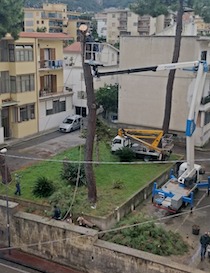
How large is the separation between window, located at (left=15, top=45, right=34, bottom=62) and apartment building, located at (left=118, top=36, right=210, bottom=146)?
8.56 metres

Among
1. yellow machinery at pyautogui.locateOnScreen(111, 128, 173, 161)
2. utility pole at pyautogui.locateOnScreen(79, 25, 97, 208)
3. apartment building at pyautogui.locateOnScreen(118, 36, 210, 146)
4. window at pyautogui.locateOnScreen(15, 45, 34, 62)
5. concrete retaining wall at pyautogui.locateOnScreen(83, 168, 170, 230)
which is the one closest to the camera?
utility pole at pyautogui.locateOnScreen(79, 25, 97, 208)

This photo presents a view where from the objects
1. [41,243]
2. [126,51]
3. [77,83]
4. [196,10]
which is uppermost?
[196,10]

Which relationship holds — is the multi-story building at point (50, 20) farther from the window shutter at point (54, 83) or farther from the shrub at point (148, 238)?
the shrub at point (148, 238)

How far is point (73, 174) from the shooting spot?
79.6 feet

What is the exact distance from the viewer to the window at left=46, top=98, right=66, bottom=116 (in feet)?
133

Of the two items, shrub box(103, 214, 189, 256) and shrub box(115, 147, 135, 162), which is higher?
shrub box(115, 147, 135, 162)

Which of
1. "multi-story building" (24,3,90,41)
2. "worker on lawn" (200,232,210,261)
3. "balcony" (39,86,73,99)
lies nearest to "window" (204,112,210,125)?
"balcony" (39,86,73,99)

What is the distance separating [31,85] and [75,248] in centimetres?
2221

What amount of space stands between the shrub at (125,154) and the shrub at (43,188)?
7647mm

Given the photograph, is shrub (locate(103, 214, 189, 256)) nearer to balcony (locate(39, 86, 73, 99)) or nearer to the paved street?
the paved street

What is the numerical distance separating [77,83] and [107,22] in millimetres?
66842

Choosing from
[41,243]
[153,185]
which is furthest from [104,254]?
[153,185]

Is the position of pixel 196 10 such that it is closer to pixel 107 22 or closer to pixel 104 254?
pixel 104 254

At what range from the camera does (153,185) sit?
24.9 m
